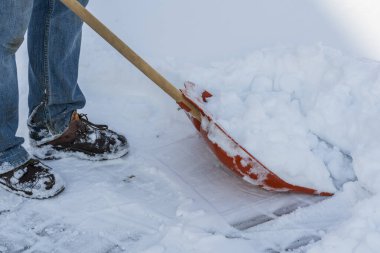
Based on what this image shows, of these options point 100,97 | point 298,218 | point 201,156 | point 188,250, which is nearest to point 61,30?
point 100,97

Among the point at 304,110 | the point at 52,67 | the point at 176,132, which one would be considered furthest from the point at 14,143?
the point at 304,110

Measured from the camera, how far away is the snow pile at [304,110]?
178cm

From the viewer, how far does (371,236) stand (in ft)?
4.89

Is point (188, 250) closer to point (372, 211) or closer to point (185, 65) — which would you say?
point (372, 211)

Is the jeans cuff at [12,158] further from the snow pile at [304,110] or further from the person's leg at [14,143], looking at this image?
the snow pile at [304,110]

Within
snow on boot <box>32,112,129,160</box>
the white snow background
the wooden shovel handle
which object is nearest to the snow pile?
the white snow background

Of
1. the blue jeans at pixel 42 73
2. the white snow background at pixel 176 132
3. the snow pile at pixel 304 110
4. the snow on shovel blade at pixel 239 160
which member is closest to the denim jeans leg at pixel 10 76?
the blue jeans at pixel 42 73

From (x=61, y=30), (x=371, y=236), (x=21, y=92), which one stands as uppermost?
(x=61, y=30)

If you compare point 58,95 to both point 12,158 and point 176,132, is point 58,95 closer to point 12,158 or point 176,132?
point 12,158

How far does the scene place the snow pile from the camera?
5.84 feet

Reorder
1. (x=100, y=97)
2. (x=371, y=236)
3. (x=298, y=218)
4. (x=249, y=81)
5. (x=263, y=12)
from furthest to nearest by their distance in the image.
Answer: (x=263, y=12), (x=100, y=97), (x=249, y=81), (x=298, y=218), (x=371, y=236)

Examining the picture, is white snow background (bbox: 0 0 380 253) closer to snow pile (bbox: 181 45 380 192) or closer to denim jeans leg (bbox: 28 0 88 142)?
snow pile (bbox: 181 45 380 192)

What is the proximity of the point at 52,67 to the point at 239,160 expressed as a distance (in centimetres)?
75

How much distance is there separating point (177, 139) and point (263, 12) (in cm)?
87
